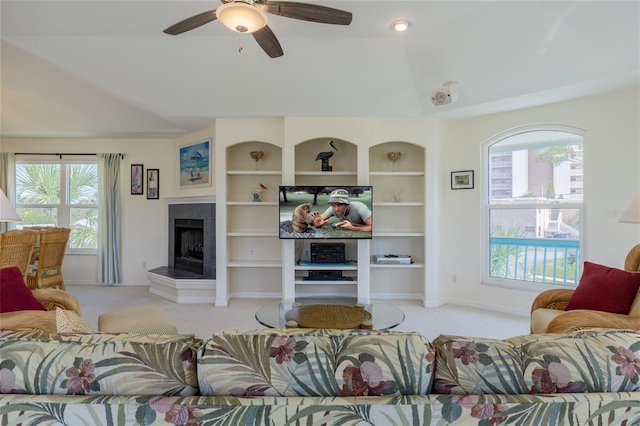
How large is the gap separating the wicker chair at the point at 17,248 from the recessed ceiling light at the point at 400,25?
166 inches

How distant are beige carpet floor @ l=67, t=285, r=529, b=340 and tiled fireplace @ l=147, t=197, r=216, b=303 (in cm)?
18

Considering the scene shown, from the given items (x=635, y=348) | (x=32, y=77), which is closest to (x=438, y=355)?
(x=635, y=348)

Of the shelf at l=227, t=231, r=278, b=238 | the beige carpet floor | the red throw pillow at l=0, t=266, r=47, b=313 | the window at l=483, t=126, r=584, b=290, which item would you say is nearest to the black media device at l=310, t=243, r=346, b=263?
the shelf at l=227, t=231, r=278, b=238

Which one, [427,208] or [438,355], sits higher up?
[427,208]

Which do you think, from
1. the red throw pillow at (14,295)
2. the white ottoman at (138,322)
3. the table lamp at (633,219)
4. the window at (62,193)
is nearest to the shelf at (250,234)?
the white ottoman at (138,322)

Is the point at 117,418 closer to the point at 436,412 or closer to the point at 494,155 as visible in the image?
the point at 436,412

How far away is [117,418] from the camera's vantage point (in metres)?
0.83

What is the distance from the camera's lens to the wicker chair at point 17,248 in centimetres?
326

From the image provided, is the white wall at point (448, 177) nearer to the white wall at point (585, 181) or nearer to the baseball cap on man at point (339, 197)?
the white wall at point (585, 181)

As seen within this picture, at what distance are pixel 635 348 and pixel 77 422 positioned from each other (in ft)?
5.08

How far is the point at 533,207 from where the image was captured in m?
3.91

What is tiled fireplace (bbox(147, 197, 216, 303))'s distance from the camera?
444cm

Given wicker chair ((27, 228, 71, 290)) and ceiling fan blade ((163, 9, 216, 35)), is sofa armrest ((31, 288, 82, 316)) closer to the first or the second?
wicker chair ((27, 228, 71, 290))

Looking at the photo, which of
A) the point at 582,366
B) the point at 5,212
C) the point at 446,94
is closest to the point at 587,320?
the point at 582,366
